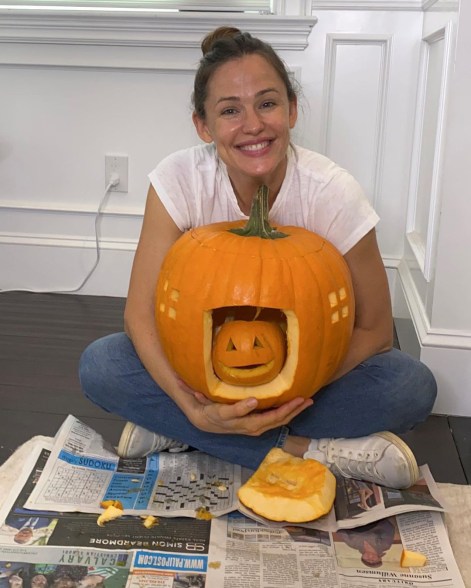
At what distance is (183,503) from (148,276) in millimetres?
355

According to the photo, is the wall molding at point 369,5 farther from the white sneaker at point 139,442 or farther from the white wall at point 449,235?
the white sneaker at point 139,442

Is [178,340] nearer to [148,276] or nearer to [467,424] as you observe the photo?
[148,276]

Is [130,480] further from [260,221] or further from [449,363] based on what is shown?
[449,363]

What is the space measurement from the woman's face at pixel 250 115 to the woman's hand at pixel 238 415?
34cm

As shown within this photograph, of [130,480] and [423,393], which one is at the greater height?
[423,393]

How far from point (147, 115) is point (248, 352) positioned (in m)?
1.21

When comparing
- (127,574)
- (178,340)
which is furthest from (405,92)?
(127,574)

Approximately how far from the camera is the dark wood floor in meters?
1.26

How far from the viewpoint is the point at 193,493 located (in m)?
1.06

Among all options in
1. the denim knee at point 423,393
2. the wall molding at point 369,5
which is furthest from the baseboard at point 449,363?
the wall molding at point 369,5

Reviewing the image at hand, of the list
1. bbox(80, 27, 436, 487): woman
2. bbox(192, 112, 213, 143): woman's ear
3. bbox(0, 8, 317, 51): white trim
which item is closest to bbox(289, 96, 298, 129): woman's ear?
bbox(80, 27, 436, 487): woman

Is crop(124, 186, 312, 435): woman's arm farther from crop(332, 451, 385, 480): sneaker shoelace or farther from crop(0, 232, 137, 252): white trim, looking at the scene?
crop(0, 232, 137, 252): white trim

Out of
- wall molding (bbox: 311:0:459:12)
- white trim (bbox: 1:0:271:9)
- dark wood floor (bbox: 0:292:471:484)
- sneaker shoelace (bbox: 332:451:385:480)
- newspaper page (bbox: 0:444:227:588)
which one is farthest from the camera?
white trim (bbox: 1:0:271:9)

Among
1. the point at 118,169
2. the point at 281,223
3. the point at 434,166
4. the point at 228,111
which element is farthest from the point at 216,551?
the point at 118,169
